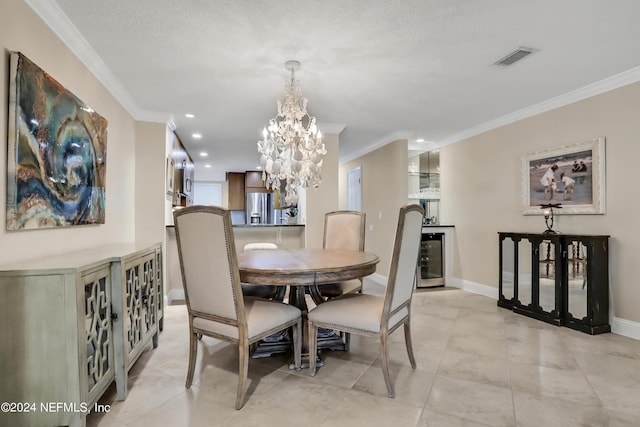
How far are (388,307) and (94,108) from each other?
Result: 107 inches

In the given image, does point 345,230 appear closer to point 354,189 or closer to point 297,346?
point 297,346

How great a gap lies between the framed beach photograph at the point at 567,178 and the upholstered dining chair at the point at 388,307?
222cm

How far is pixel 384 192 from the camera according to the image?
5312 millimetres

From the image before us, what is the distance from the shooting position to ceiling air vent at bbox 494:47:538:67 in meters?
2.45

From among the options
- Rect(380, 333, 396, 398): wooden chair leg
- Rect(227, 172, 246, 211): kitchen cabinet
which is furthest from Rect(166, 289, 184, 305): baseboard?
Rect(227, 172, 246, 211): kitchen cabinet

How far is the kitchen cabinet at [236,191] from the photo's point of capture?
8.48m

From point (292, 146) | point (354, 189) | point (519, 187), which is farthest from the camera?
point (354, 189)

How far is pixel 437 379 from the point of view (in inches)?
85.4

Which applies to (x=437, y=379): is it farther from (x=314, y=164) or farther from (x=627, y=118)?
(x=627, y=118)

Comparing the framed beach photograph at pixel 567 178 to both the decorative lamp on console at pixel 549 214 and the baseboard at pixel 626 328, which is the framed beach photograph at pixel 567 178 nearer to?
the decorative lamp on console at pixel 549 214

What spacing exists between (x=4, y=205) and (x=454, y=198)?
16.6 feet

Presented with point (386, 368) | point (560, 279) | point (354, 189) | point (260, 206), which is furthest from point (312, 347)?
point (260, 206)

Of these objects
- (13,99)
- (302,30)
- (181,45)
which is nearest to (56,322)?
(13,99)

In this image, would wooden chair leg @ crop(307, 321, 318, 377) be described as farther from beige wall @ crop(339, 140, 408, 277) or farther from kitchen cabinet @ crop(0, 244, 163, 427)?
beige wall @ crop(339, 140, 408, 277)
